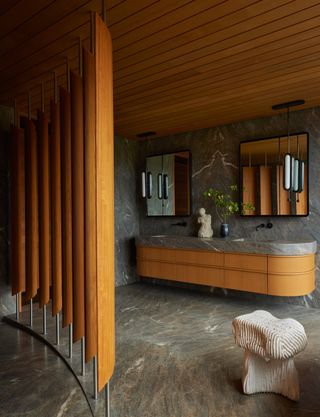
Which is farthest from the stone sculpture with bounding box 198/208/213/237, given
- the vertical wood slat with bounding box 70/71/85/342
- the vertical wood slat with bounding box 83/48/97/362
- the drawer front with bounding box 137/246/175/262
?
the vertical wood slat with bounding box 83/48/97/362

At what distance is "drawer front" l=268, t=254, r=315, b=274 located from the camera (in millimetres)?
3947

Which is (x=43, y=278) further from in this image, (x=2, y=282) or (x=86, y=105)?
(x=86, y=105)

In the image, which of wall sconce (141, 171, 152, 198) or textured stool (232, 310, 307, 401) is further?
wall sconce (141, 171, 152, 198)

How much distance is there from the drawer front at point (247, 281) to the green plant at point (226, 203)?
3.23 ft

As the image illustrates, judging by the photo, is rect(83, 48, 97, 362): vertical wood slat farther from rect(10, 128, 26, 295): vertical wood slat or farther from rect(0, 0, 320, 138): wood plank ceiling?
rect(10, 128, 26, 295): vertical wood slat

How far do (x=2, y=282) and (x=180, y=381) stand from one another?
8.64 feet

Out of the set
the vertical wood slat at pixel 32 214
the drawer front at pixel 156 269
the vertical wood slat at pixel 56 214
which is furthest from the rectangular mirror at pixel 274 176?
the vertical wood slat at pixel 32 214

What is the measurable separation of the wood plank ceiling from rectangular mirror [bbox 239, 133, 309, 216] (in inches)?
23.8

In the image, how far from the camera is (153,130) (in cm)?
546

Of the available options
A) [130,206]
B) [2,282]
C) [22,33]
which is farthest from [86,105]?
[130,206]

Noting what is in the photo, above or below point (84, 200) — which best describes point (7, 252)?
below

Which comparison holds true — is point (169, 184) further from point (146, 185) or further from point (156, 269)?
point (156, 269)

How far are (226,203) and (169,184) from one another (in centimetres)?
109

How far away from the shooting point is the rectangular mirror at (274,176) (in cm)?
432
